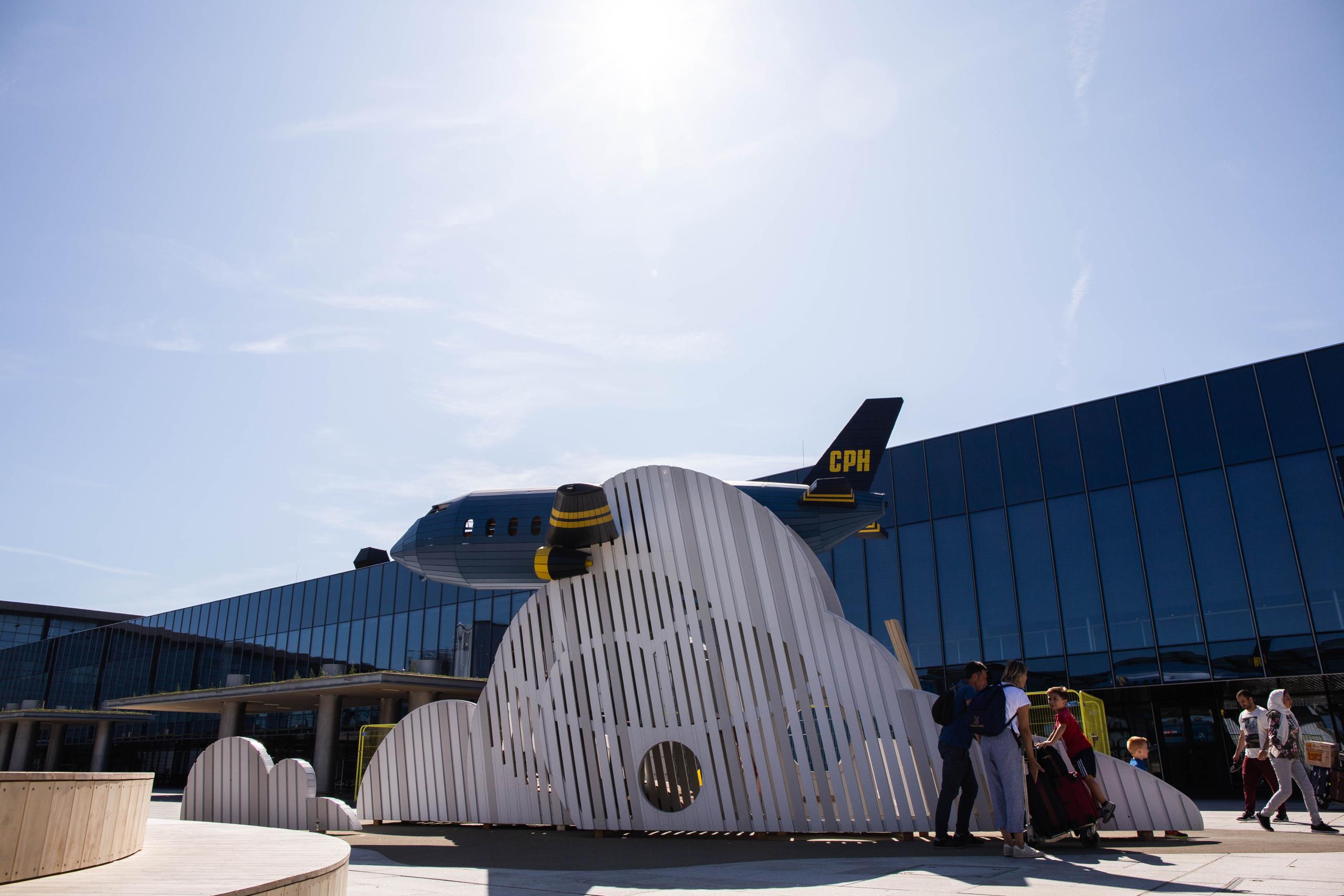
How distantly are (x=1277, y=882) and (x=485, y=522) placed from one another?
13529 millimetres

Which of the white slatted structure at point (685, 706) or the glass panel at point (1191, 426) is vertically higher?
the glass panel at point (1191, 426)

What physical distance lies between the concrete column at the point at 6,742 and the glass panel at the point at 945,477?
50.9m

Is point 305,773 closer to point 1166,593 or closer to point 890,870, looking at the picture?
point 890,870

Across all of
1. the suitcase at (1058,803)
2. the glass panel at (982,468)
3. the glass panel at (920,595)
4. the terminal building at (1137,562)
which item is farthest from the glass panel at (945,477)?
the suitcase at (1058,803)

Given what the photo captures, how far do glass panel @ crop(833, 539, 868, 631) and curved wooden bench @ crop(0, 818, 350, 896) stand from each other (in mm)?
21026

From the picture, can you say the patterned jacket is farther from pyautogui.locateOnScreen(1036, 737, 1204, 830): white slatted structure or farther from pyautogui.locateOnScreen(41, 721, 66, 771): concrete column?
pyautogui.locateOnScreen(41, 721, 66, 771): concrete column

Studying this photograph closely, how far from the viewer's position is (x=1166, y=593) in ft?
70.1

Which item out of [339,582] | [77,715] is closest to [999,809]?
[339,582]

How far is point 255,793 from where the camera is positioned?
1324 centimetres

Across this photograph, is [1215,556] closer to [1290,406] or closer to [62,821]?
[1290,406]

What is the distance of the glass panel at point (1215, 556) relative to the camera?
808 inches

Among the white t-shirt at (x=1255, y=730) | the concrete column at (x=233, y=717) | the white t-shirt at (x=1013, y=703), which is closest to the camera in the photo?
the white t-shirt at (x=1013, y=703)

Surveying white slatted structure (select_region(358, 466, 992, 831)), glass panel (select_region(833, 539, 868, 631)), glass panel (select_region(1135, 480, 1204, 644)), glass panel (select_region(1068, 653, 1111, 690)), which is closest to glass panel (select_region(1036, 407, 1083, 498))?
glass panel (select_region(1135, 480, 1204, 644))

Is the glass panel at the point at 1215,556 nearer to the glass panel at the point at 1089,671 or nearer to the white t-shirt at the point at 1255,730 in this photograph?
the glass panel at the point at 1089,671
